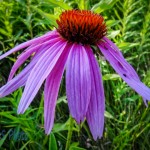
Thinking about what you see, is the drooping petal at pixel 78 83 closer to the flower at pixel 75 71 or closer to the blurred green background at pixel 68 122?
the flower at pixel 75 71

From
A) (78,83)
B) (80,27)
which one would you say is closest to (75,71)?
(78,83)

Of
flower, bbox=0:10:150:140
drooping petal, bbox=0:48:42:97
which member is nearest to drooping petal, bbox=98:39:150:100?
flower, bbox=0:10:150:140

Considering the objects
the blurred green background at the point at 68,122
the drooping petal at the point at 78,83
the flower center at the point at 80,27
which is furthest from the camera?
the blurred green background at the point at 68,122

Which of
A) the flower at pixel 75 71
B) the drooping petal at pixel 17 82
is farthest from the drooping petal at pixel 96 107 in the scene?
the drooping petal at pixel 17 82

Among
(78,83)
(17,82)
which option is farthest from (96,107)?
→ (17,82)

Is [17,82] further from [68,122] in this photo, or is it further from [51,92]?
[68,122]

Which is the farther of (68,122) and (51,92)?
(68,122)

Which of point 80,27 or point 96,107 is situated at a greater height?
point 80,27
